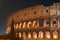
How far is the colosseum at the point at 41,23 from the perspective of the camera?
23906 millimetres

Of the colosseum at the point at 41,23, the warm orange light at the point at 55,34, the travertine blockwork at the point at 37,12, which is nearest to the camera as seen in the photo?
the warm orange light at the point at 55,34

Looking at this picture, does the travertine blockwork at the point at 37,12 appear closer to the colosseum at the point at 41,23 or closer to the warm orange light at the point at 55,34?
the colosseum at the point at 41,23

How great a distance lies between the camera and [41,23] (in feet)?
84.0

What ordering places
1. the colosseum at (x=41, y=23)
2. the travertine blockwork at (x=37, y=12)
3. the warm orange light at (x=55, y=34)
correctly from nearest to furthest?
the warm orange light at (x=55, y=34), the colosseum at (x=41, y=23), the travertine blockwork at (x=37, y=12)

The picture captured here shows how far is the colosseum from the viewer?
2391 centimetres

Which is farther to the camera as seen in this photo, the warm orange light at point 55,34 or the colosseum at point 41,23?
the colosseum at point 41,23

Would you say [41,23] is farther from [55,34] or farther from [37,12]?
[55,34]

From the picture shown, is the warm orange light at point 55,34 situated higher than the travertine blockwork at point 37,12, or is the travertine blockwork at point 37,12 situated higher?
the travertine blockwork at point 37,12

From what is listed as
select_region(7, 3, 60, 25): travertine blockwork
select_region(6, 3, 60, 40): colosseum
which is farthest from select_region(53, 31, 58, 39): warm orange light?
select_region(7, 3, 60, 25): travertine blockwork

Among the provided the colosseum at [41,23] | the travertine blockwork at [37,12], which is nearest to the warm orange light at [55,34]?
the colosseum at [41,23]

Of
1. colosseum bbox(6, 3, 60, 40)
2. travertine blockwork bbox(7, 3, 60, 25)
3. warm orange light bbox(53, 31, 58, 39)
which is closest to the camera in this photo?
warm orange light bbox(53, 31, 58, 39)

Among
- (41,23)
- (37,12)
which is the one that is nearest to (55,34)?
(41,23)

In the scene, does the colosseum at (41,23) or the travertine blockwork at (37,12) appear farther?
the travertine blockwork at (37,12)

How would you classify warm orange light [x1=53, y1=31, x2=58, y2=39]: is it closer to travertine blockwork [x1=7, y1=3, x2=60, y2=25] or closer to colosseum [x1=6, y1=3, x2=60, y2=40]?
colosseum [x1=6, y1=3, x2=60, y2=40]
